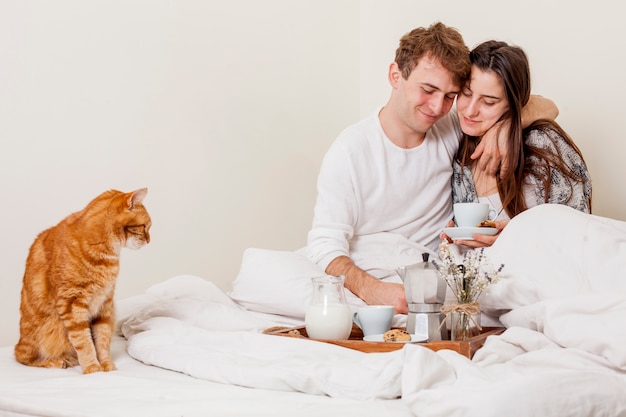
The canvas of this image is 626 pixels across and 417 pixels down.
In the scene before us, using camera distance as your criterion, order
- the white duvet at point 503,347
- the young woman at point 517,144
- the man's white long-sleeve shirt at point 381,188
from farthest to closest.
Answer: the man's white long-sleeve shirt at point 381,188 < the young woman at point 517,144 < the white duvet at point 503,347

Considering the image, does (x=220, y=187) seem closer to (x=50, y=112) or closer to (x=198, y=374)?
(x=50, y=112)

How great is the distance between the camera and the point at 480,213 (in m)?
2.22

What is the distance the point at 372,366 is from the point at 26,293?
89cm

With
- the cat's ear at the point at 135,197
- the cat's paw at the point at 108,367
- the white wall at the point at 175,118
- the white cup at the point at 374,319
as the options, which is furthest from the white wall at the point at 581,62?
the cat's paw at the point at 108,367

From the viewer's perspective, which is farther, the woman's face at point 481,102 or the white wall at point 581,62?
the white wall at point 581,62

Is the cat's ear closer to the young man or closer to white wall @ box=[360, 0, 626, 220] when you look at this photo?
the young man

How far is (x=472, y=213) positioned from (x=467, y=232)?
0.08m

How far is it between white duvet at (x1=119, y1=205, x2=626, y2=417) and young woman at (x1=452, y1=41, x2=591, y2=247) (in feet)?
1.33

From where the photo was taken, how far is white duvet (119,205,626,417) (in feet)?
3.89

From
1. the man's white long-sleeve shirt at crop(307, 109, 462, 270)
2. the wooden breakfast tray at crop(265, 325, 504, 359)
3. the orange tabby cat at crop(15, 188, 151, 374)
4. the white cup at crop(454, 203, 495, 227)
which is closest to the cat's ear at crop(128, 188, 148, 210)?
the orange tabby cat at crop(15, 188, 151, 374)

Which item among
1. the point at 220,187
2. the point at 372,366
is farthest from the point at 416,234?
the point at 372,366

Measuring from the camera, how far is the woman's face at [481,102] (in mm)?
2354

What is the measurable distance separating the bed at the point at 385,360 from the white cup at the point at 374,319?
175 mm

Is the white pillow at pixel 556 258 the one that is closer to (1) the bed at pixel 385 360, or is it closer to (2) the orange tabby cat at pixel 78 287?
(1) the bed at pixel 385 360
